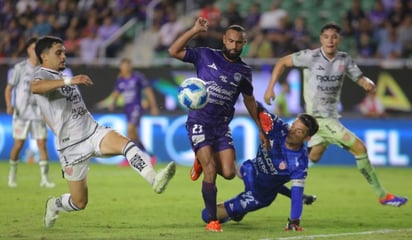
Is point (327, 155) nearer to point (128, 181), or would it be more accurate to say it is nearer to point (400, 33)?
point (400, 33)

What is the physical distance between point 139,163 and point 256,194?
154 cm

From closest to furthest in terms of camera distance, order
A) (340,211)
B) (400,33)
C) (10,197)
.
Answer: (340,211) → (10,197) → (400,33)

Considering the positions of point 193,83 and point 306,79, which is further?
point 306,79

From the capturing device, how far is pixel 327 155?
69.9ft

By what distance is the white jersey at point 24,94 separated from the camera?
651 inches

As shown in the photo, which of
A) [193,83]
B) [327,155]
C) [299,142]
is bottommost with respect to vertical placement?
[327,155]

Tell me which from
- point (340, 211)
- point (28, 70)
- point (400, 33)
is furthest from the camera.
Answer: point (400, 33)

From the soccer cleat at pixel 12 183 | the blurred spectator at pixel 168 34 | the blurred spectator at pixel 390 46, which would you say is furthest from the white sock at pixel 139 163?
the blurred spectator at pixel 168 34

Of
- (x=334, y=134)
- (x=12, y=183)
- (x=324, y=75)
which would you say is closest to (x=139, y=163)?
(x=334, y=134)

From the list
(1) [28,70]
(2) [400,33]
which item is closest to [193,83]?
(1) [28,70]

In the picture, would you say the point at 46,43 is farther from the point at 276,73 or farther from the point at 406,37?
the point at 406,37

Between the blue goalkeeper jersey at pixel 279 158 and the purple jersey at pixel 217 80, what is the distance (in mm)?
532

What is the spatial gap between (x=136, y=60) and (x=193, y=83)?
14.6 metres

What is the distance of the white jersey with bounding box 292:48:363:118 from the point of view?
13039 millimetres
